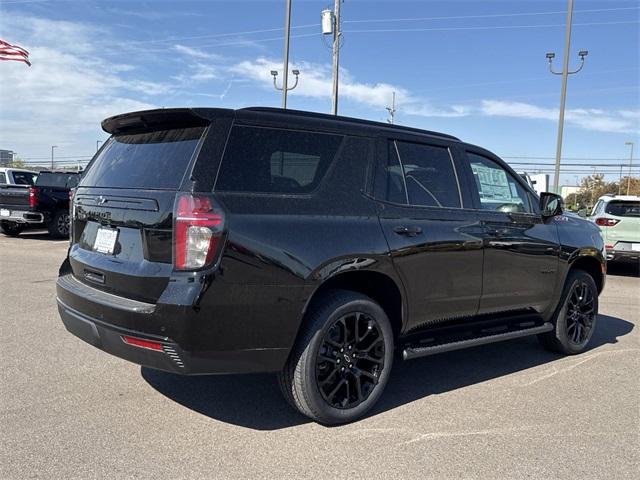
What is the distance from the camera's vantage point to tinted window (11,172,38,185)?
15677mm

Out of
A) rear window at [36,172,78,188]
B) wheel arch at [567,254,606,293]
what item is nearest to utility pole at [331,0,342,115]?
A: rear window at [36,172,78,188]

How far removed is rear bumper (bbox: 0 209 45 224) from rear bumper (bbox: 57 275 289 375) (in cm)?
1226

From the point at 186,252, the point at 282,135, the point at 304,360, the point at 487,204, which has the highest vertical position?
the point at 282,135

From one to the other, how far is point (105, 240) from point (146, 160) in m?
0.57

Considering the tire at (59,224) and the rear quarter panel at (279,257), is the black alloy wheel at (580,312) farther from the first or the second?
the tire at (59,224)

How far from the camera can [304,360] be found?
338 cm

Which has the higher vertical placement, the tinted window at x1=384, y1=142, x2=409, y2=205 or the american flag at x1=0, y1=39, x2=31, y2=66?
the american flag at x1=0, y1=39, x2=31, y2=66

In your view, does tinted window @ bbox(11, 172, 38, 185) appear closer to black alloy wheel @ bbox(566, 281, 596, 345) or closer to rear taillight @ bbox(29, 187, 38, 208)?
rear taillight @ bbox(29, 187, 38, 208)

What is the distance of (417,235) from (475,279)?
776 millimetres

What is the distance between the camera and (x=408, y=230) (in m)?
3.90

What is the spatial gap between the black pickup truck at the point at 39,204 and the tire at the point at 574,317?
483 inches

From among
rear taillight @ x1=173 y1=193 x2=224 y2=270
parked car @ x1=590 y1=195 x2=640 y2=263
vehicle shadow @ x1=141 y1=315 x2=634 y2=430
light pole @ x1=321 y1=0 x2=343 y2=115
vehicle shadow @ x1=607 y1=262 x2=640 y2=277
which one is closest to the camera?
rear taillight @ x1=173 y1=193 x2=224 y2=270

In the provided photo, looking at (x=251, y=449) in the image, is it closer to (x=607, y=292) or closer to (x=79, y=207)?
(x=79, y=207)

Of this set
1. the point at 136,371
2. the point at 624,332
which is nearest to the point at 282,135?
the point at 136,371
